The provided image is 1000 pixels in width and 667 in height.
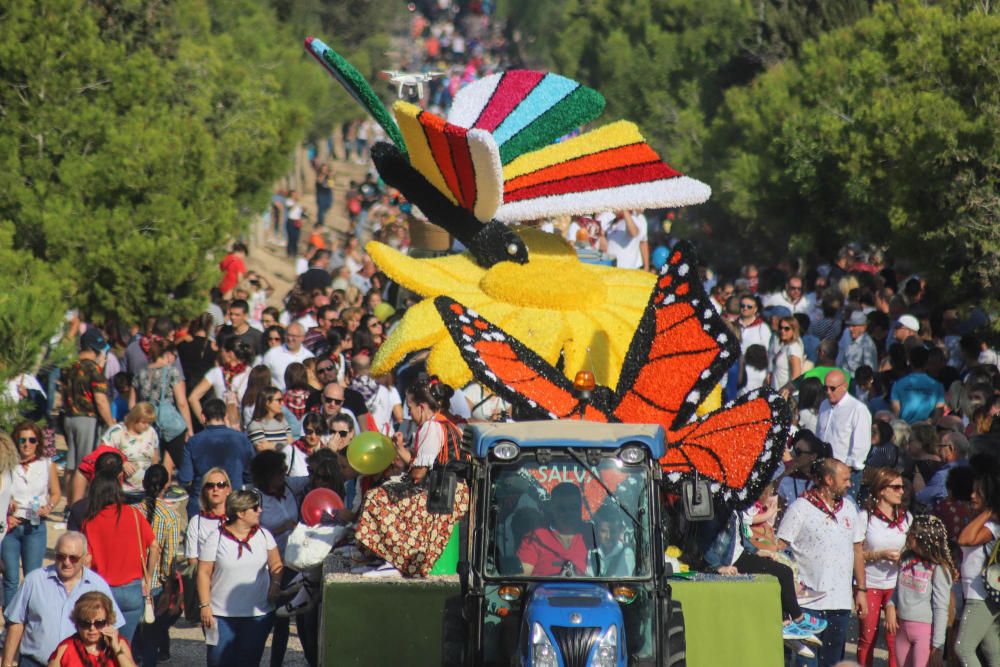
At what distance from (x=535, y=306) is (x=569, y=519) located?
5.23 metres

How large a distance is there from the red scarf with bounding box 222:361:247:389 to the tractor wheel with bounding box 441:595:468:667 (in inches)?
295

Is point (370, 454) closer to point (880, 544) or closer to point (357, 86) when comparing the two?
point (880, 544)

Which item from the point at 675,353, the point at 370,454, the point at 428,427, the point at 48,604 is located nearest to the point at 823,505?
the point at 675,353

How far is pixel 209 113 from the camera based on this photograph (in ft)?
83.6

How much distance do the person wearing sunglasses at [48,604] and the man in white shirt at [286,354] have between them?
22.3ft

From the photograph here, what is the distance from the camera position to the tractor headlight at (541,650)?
7.95m

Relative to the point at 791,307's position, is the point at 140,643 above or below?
below

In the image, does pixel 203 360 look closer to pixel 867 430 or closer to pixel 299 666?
pixel 299 666

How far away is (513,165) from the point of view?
14641mm

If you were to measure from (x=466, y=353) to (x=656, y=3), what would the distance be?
33505 mm

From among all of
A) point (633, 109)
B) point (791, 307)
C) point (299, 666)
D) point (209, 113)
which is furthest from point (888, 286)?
point (633, 109)

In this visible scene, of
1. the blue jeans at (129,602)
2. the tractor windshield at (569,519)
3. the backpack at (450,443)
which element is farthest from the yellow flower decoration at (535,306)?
the tractor windshield at (569,519)

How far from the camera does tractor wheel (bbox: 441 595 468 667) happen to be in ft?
28.8

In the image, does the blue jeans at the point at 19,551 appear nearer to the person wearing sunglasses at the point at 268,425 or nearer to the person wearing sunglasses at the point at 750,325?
the person wearing sunglasses at the point at 268,425
